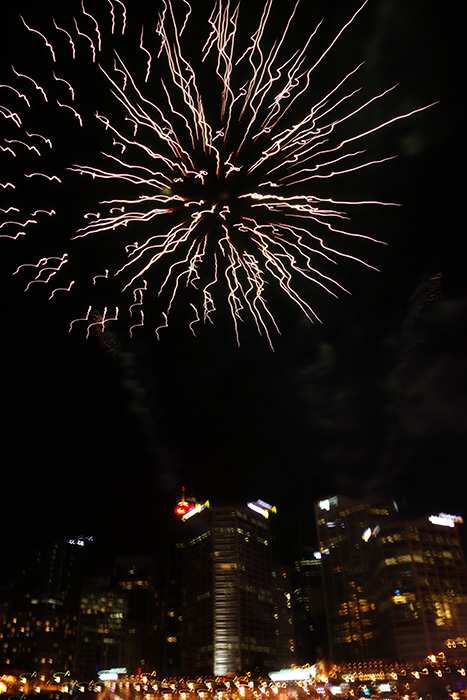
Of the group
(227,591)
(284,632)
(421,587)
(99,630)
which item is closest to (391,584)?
(421,587)

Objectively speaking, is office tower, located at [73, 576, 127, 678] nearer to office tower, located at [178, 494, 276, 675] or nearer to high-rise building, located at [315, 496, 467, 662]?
office tower, located at [178, 494, 276, 675]

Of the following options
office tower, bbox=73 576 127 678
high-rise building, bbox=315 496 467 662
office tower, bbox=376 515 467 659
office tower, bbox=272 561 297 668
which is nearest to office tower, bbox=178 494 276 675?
high-rise building, bbox=315 496 467 662

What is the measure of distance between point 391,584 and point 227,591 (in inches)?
1776

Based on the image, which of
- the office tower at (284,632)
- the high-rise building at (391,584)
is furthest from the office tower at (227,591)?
the office tower at (284,632)

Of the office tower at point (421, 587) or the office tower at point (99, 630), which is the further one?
the office tower at point (99, 630)

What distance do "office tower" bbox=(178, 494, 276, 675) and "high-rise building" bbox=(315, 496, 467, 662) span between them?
19.5 metres

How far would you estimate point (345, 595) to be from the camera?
148250mm

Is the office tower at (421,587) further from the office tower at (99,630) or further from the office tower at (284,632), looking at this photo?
the office tower at (99,630)

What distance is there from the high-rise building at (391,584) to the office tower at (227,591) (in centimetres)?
1948

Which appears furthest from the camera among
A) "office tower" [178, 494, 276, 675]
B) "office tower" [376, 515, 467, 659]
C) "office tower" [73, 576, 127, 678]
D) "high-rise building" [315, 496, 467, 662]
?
"office tower" [73, 576, 127, 678]

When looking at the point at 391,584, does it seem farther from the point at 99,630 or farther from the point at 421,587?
the point at 99,630

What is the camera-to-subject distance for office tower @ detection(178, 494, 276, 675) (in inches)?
5310

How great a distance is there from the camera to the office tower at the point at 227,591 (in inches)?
5310

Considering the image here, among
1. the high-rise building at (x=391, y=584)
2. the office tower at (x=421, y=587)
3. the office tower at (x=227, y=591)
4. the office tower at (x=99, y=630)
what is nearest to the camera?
the office tower at (x=421, y=587)
